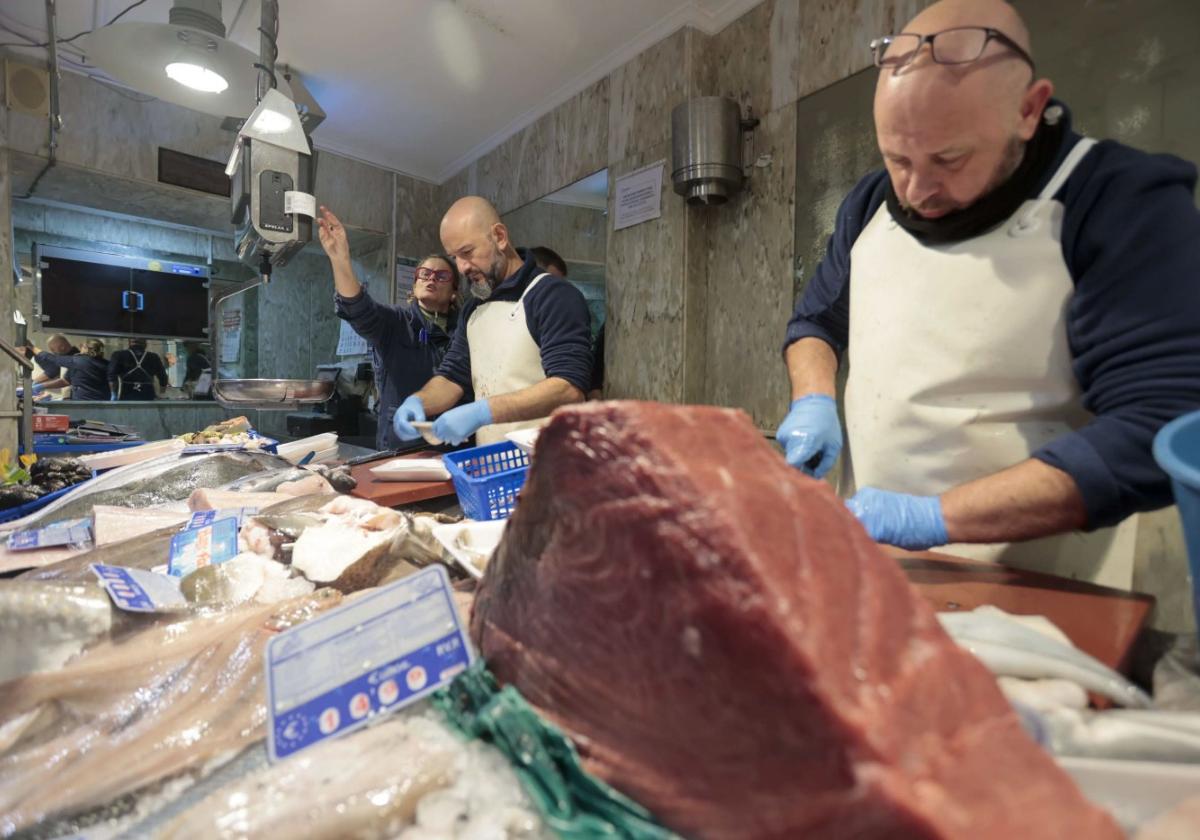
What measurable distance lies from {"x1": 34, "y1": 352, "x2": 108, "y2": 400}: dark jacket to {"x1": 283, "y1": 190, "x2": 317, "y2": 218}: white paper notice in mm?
5387

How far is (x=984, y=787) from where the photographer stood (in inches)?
19.0

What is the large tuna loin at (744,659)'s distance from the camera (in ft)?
1.56

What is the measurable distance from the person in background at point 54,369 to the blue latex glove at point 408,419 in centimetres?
492

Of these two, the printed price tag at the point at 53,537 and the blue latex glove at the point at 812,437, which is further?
the blue latex glove at the point at 812,437

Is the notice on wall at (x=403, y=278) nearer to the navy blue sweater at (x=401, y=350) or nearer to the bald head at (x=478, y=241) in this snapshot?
the navy blue sweater at (x=401, y=350)

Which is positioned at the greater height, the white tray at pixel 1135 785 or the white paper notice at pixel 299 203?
the white paper notice at pixel 299 203

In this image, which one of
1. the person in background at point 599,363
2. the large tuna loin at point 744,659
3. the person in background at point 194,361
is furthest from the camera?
the person in background at point 194,361

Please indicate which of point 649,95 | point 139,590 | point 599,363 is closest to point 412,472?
point 139,590

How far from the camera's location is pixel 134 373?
6.43 m

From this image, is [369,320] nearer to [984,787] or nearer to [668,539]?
[668,539]

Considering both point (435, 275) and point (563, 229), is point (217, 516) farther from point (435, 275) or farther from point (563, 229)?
point (563, 229)

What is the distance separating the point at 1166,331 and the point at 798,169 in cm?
241

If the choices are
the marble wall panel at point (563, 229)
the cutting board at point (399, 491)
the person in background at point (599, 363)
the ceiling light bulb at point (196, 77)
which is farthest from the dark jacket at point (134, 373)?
the cutting board at point (399, 491)

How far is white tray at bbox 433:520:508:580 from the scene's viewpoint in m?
1.19
